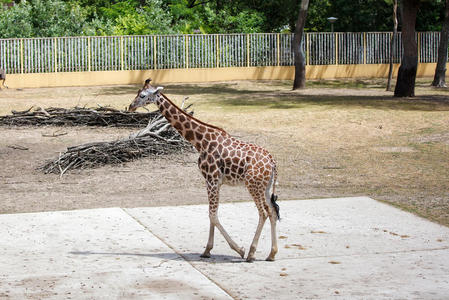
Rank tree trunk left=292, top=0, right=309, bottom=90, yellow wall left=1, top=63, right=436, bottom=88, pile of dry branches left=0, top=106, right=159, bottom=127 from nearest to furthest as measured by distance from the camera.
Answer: pile of dry branches left=0, top=106, right=159, bottom=127 < tree trunk left=292, top=0, right=309, bottom=90 < yellow wall left=1, top=63, right=436, bottom=88

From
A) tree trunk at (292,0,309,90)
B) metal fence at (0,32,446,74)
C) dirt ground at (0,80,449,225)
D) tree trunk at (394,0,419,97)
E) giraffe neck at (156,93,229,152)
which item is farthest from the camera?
metal fence at (0,32,446,74)

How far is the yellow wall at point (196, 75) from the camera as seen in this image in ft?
105

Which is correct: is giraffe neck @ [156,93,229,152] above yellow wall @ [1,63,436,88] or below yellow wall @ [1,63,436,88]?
above

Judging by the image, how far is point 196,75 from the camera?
112 ft

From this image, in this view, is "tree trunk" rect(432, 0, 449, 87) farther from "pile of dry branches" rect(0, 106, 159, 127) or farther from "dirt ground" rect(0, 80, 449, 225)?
"pile of dry branches" rect(0, 106, 159, 127)

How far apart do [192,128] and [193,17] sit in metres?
36.9

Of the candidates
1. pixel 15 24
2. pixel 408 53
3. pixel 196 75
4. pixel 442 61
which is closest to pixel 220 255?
pixel 408 53

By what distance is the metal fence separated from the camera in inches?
1261

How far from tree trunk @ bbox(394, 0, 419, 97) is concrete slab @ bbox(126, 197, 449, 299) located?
16.0m

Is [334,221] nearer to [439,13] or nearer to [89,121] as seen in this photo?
[89,121]

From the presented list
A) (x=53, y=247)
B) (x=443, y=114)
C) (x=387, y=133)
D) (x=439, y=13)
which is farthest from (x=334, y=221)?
(x=439, y=13)

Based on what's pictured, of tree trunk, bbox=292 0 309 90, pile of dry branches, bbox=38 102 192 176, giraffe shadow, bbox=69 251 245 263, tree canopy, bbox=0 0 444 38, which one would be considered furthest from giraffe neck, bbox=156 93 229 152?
tree canopy, bbox=0 0 444 38

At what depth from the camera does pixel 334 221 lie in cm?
954

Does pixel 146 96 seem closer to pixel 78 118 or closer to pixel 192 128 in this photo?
pixel 192 128
